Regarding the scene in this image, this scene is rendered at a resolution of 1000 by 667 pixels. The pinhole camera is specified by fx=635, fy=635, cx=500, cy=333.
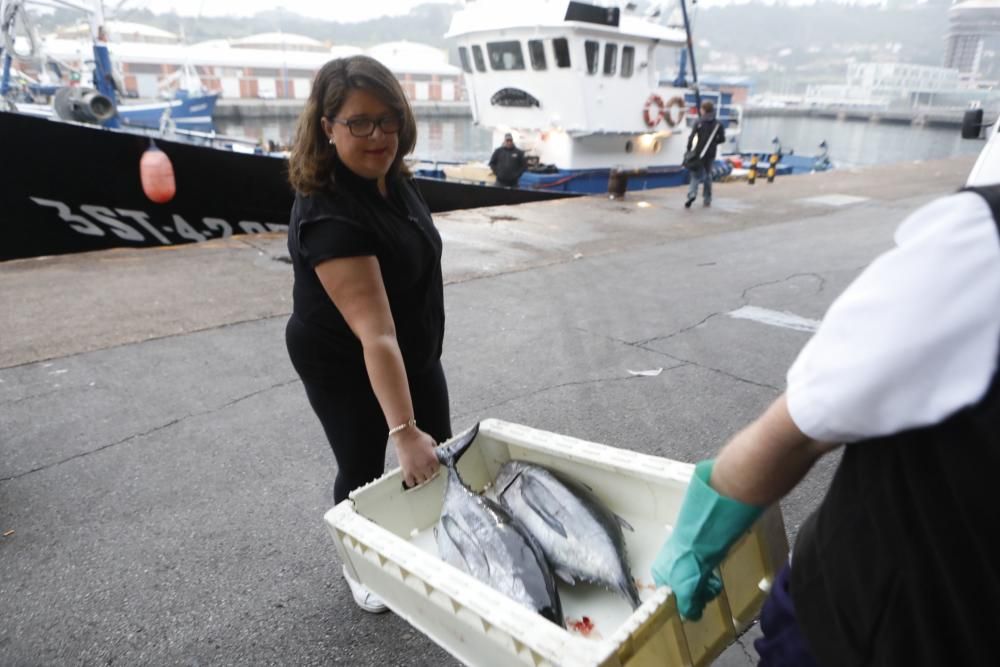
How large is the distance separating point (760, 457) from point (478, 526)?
1152 mm

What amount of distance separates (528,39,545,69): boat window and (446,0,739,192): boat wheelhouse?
0.02 metres

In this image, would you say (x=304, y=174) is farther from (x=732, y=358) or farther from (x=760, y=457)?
(x=732, y=358)

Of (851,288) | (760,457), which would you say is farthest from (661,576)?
(851,288)

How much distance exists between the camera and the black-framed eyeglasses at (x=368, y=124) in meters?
1.79

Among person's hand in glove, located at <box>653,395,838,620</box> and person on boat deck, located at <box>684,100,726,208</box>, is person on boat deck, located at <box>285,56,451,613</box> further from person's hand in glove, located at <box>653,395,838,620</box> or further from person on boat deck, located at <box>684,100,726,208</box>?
person on boat deck, located at <box>684,100,726,208</box>

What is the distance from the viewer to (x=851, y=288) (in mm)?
795

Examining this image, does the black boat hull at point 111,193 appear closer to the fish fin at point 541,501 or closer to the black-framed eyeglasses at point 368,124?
the black-framed eyeglasses at point 368,124

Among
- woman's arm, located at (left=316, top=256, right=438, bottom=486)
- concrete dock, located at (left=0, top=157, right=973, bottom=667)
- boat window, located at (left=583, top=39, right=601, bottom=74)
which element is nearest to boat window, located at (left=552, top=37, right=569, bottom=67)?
boat window, located at (left=583, top=39, right=601, bottom=74)

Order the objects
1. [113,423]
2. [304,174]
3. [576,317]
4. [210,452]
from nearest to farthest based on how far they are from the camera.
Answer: [304,174]
[210,452]
[113,423]
[576,317]

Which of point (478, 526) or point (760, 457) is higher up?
point (760, 457)

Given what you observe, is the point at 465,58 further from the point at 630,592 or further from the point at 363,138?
the point at 630,592

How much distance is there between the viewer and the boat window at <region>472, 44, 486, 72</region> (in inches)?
608

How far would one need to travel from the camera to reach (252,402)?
4.05m

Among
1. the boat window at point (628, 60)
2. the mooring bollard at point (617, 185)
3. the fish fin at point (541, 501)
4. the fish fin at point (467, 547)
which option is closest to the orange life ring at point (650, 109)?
the boat window at point (628, 60)
